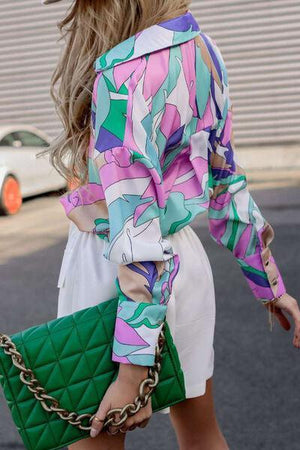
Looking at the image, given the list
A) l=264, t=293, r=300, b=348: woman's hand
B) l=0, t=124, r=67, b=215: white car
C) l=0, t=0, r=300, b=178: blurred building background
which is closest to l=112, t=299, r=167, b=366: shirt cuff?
l=264, t=293, r=300, b=348: woman's hand

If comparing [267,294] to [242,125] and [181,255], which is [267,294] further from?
[242,125]

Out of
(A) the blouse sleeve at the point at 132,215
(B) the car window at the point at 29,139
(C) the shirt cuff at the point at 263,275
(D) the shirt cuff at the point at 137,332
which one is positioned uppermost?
(A) the blouse sleeve at the point at 132,215

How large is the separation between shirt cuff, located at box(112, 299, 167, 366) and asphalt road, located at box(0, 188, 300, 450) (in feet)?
6.73

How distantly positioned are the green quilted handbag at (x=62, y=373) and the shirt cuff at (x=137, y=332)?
0.12 ft

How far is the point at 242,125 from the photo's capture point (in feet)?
49.0

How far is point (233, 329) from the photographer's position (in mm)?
5121

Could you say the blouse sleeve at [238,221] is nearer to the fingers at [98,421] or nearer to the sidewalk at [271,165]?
the fingers at [98,421]

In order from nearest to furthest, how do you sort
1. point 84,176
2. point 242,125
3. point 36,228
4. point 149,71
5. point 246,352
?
point 149,71, point 84,176, point 246,352, point 36,228, point 242,125

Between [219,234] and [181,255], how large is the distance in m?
0.27

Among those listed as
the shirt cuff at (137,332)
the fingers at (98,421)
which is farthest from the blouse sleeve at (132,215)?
the fingers at (98,421)

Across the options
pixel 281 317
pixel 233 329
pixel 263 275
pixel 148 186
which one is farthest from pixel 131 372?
pixel 233 329

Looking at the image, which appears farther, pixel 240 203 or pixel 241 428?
pixel 241 428

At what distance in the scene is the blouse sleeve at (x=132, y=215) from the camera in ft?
5.46

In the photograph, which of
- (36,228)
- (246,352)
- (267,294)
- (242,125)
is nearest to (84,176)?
(267,294)
